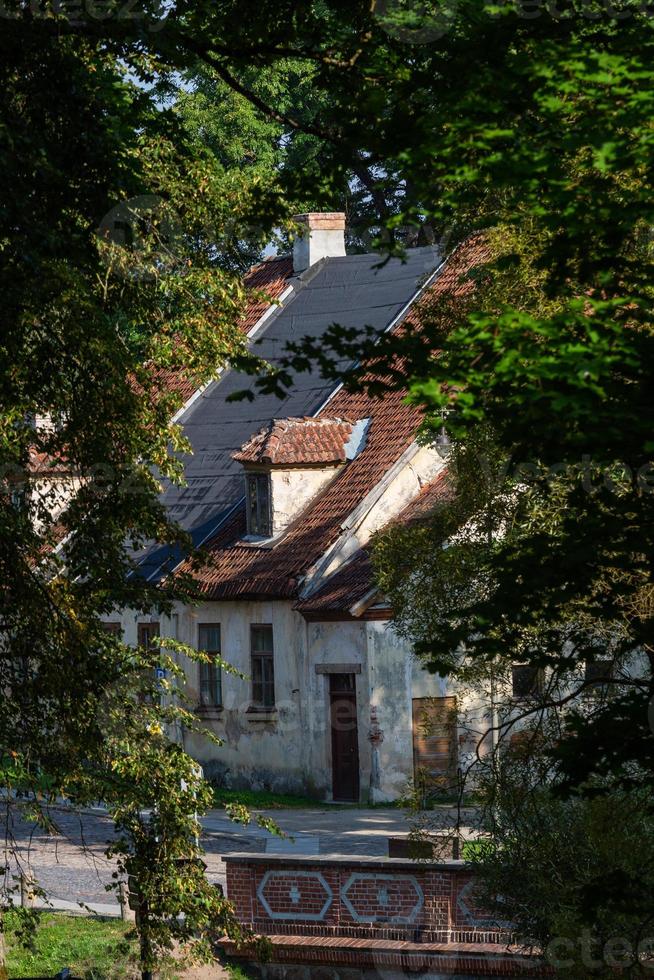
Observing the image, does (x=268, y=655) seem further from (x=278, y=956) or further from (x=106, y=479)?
(x=106, y=479)

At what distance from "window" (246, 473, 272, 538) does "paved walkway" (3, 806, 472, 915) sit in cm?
518

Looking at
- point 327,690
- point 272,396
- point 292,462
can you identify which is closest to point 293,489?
point 292,462

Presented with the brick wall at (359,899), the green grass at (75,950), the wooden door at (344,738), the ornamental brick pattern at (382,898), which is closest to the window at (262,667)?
the wooden door at (344,738)

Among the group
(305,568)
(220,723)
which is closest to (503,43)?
(305,568)

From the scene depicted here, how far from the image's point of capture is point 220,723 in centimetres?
3028

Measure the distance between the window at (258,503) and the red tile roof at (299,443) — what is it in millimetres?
484

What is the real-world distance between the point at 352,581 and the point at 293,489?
2933mm

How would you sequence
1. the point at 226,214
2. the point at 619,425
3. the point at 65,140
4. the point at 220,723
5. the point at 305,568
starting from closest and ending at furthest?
the point at 619,425, the point at 65,140, the point at 226,214, the point at 305,568, the point at 220,723

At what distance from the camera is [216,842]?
80.2 ft

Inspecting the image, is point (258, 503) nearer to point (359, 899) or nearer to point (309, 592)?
point (309, 592)

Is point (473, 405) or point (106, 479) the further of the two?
point (106, 479)

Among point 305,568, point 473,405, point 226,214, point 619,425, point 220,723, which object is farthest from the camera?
point 220,723

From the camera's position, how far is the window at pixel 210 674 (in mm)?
30531

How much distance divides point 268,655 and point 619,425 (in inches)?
872
